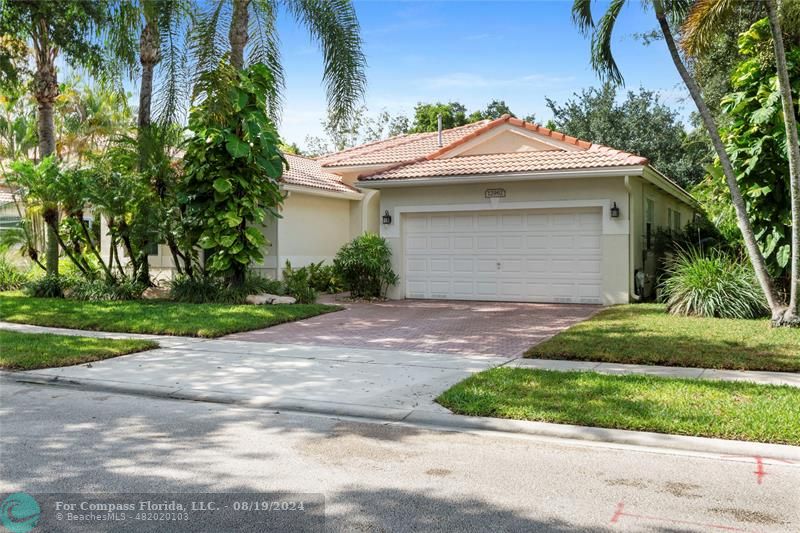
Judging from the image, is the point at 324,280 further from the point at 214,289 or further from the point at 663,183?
the point at 663,183

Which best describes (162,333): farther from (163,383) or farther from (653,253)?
(653,253)

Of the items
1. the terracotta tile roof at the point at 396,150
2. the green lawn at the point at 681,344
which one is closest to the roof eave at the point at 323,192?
the terracotta tile roof at the point at 396,150

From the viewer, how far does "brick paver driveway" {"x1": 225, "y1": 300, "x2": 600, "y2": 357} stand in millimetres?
10398

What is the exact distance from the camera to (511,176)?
15852mm

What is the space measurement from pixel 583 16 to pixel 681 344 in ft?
21.3

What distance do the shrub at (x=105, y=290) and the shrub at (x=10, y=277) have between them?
384cm

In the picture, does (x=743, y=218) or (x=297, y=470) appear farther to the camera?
(x=743, y=218)

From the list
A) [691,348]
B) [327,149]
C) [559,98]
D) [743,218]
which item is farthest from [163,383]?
[327,149]

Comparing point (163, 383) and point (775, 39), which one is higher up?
point (775, 39)

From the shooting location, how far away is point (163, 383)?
7773 millimetres

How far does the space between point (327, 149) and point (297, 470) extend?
2162 inches

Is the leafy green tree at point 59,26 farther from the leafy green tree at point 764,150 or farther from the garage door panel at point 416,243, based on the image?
the leafy green tree at point 764,150

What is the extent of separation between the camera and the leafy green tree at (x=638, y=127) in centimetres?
3819

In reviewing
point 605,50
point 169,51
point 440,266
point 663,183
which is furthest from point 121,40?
point 663,183
